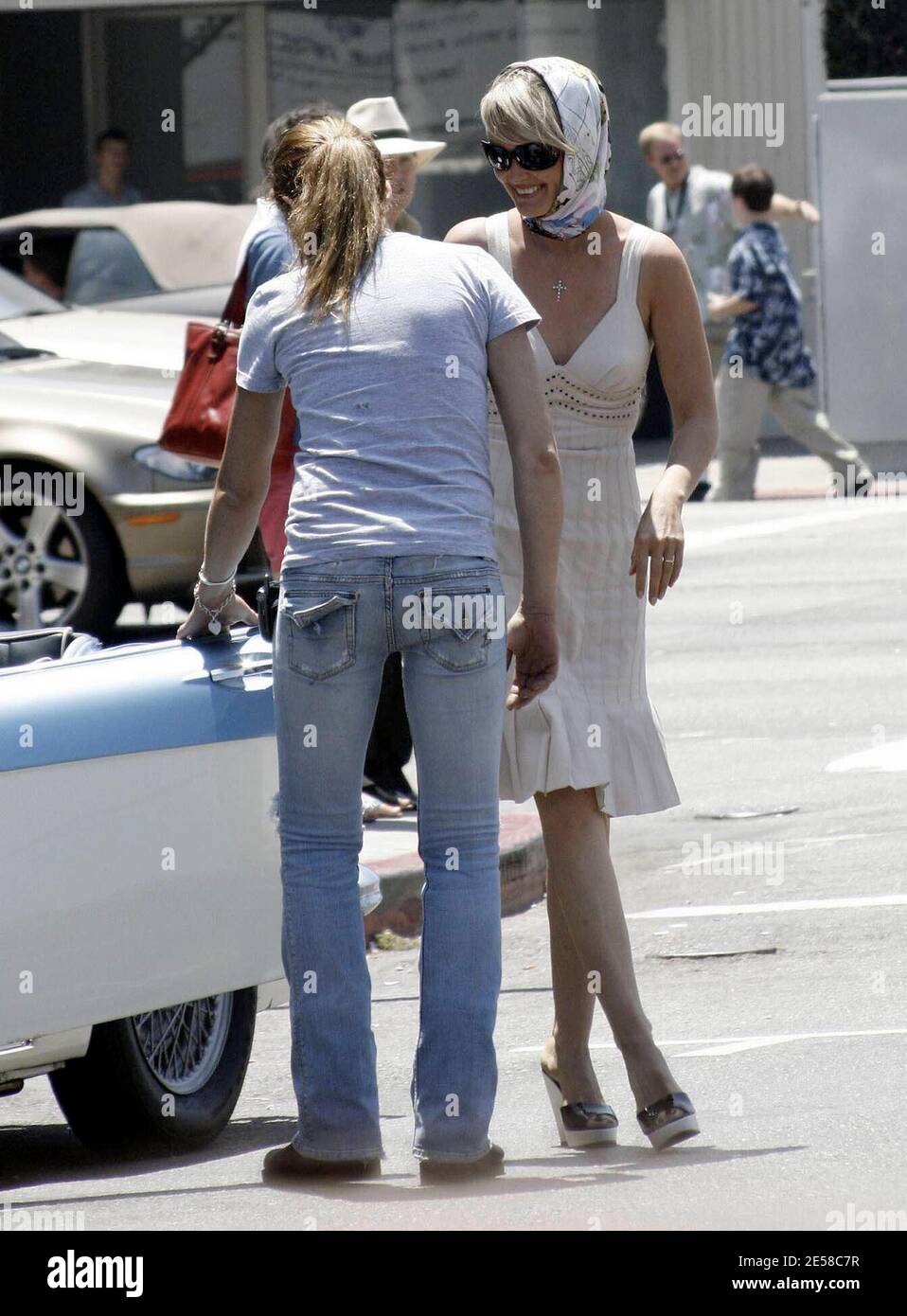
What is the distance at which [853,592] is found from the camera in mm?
12836

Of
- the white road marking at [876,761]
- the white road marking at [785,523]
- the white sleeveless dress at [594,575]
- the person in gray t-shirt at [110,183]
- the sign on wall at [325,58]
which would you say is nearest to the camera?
the white sleeveless dress at [594,575]

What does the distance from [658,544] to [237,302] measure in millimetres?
2359

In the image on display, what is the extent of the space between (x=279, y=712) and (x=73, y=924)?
60cm

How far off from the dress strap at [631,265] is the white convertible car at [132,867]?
96 centimetres

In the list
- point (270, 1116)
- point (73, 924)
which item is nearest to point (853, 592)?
point (270, 1116)

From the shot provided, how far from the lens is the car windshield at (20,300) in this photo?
13.0 m

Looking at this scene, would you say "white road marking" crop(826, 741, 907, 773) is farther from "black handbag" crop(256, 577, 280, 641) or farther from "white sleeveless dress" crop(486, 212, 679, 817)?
"black handbag" crop(256, 577, 280, 641)

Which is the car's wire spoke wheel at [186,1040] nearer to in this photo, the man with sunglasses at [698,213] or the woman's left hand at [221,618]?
the woman's left hand at [221,618]

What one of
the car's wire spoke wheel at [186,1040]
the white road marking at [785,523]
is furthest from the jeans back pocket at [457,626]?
the white road marking at [785,523]

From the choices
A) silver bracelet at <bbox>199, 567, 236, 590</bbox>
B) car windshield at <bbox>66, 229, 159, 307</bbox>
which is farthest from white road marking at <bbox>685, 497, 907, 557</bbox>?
silver bracelet at <bbox>199, 567, 236, 590</bbox>

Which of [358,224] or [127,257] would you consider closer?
[358,224]

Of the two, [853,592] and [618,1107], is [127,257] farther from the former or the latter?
[618,1107]

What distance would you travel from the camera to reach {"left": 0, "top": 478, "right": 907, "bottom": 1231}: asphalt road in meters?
4.41

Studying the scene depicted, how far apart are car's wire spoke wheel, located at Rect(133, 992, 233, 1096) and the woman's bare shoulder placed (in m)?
1.50
